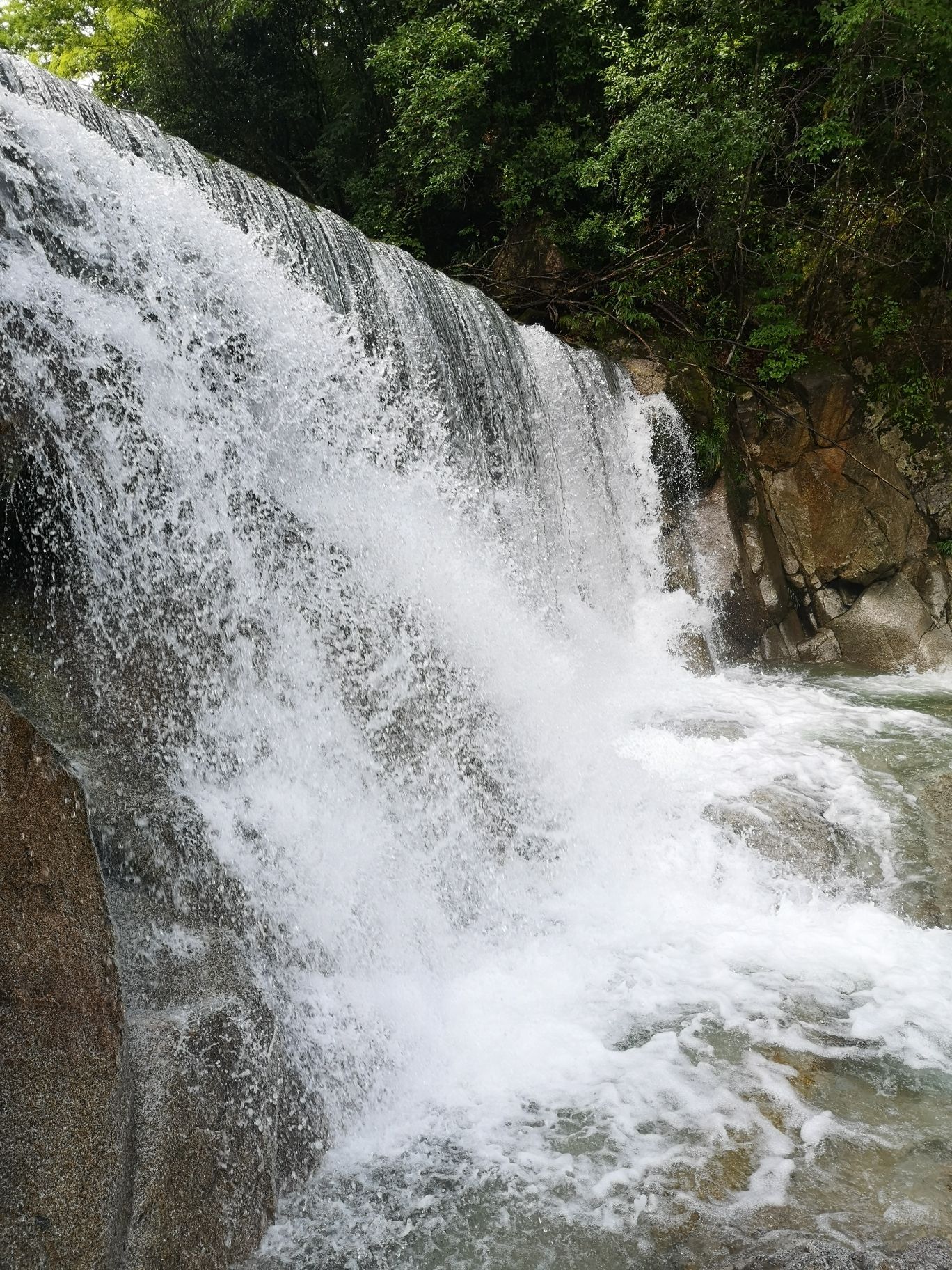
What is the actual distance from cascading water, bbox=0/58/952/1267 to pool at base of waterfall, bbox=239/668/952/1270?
1 cm

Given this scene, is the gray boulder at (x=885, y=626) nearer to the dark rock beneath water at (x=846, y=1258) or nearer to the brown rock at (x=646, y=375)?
the brown rock at (x=646, y=375)

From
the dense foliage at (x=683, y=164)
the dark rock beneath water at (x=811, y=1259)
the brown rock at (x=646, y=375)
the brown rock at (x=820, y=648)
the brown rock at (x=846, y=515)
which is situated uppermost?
the dense foliage at (x=683, y=164)

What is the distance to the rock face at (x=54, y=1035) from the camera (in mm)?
2311

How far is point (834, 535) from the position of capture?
9195 mm

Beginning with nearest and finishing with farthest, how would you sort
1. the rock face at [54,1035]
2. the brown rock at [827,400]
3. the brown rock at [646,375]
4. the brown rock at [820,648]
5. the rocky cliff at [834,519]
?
the rock face at [54,1035], the brown rock at [646,375], the rocky cliff at [834,519], the brown rock at [820,648], the brown rock at [827,400]

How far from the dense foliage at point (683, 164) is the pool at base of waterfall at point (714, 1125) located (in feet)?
20.7

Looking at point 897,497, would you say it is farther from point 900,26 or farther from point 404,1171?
point 404,1171

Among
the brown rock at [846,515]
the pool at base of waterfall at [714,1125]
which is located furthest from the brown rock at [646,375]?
the pool at base of waterfall at [714,1125]

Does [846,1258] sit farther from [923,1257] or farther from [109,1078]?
[109,1078]

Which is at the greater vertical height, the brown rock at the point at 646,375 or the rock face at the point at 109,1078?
the brown rock at the point at 646,375

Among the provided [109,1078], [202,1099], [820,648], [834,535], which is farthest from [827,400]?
[109,1078]

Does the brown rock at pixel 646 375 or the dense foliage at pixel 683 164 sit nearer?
the brown rock at pixel 646 375

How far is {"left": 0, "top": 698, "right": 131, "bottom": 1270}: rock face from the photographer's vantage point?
2.31 meters

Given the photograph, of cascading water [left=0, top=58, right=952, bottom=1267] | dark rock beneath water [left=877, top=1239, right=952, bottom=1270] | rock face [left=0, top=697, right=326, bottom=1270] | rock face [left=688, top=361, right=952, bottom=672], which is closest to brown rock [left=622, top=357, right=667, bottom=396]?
rock face [left=688, top=361, right=952, bottom=672]
